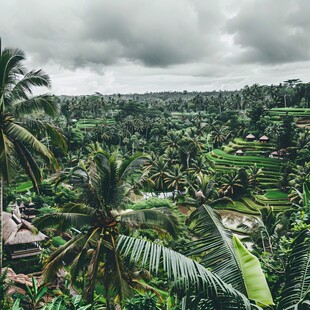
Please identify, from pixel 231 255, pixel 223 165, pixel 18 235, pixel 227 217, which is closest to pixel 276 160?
pixel 223 165

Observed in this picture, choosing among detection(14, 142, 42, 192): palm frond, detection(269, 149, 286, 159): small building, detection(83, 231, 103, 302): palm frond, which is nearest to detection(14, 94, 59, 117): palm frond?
detection(14, 142, 42, 192): palm frond

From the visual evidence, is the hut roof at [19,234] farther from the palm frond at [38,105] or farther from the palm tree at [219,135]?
the palm tree at [219,135]

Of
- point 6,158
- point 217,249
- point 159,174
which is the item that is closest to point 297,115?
point 159,174

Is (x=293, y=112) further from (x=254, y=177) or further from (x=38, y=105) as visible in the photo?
(x=38, y=105)

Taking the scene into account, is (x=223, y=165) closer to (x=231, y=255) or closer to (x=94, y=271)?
(x=94, y=271)

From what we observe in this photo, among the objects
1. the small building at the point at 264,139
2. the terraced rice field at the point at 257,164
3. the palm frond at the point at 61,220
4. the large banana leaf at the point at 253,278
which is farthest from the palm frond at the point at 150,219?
the small building at the point at 264,139

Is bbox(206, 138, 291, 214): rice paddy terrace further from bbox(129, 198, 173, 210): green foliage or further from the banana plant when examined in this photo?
the banana plant
